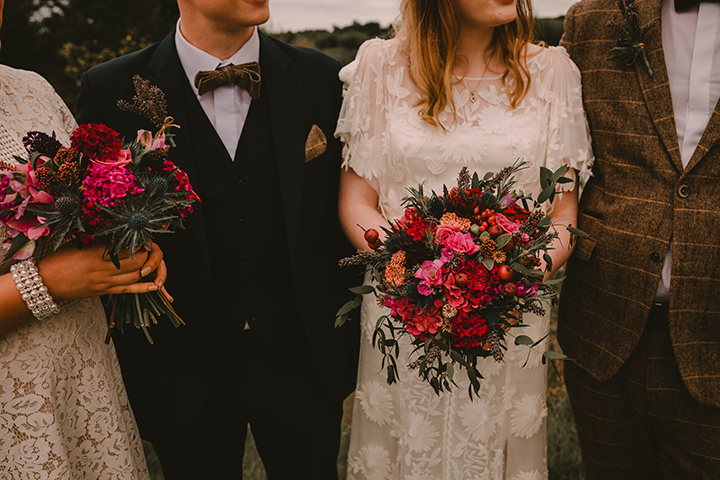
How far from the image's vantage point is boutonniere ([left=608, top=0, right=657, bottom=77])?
71.9 inches

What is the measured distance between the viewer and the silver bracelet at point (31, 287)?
141 centimetres

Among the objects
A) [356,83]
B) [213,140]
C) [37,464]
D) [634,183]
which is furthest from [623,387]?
[37,464]

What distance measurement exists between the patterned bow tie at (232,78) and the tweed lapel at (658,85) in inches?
50.2

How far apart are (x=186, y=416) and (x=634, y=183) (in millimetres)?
1725

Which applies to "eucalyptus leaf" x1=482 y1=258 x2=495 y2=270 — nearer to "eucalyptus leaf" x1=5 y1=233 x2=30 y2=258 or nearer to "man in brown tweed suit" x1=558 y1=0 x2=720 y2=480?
"man in brown tweed suit" x1=558 y1=0 x2=720 y2=480

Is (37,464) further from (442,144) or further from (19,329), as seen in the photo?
(442,144)

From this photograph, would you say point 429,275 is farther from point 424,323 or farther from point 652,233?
point 652,233

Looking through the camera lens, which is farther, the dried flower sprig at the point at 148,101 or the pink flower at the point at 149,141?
the dried flower sprig at the point at 148,101

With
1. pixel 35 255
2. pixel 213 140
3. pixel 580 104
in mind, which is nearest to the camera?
pixel 35 255

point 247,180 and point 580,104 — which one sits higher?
point 580,104

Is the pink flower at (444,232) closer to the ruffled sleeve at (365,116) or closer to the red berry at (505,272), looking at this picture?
the red berry at (505,272)

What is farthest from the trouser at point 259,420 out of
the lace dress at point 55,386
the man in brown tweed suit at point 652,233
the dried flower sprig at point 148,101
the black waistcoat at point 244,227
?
the man in brown tweed suit at point 652,233

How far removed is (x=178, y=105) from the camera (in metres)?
1.83

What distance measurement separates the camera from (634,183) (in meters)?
1.88
